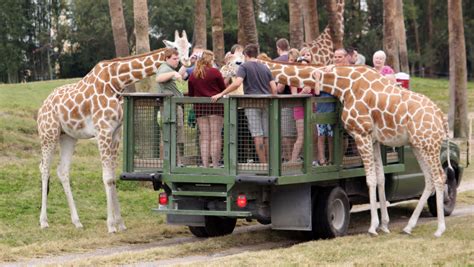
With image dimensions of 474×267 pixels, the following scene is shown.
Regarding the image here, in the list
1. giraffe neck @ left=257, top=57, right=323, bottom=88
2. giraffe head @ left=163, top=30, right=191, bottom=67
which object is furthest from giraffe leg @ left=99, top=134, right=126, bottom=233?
giraffe neck @ left=257, top=57, right=323, bottom=88

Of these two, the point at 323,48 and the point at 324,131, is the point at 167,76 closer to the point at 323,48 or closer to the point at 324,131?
the point at 324,131

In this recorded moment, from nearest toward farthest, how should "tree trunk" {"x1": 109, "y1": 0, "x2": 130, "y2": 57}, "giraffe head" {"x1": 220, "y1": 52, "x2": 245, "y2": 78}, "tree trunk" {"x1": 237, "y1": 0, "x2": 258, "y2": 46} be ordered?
"giraffe head" {"x1": 220, "y1": 52, "x2": 245, "y2": 78} → "tree trunk" {"x1": 109, "y1": 0, "x2": 130, "y2": 57} → "tree trunk" {"x1": 237, "y1": 0, "x2": 258, "y2": 46}

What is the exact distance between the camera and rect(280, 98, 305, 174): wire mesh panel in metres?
12.0

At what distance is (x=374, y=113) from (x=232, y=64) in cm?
209

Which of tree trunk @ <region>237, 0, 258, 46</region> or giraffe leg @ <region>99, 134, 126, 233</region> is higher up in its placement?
tree trunk @ <region>237, 0, 258, 46</region>

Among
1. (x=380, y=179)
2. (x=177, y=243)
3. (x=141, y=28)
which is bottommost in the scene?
(x=177, y=243)

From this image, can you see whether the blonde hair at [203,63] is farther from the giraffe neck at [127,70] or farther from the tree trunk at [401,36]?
the tree trunk at [401,36]

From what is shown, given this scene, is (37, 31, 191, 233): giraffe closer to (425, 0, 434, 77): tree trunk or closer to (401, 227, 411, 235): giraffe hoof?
(401, 227, 411, 235): giraffe hoof

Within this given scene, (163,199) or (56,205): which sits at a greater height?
(163,199)

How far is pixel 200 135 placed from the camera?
1232 cm

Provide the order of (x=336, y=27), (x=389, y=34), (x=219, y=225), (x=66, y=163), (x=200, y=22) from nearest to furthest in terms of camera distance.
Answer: (x=219, y=225) < (x=66, y=163) < (x=336, y=27) < (x=389, y=34) < (x=200, y=22)

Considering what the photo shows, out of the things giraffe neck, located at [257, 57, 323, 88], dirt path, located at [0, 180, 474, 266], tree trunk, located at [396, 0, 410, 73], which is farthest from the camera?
tree trunk, located at [396, 0, 410, 73]

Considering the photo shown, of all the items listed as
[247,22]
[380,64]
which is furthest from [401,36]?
[380,64]

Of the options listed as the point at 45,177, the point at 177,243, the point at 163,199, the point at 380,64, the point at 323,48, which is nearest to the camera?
the point at 163,199
